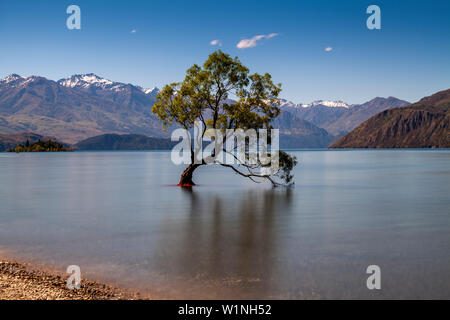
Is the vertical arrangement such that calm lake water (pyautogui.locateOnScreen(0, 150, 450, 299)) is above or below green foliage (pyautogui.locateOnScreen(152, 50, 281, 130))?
below

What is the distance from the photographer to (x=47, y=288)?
488 inches

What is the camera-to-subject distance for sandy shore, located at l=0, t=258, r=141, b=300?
11.5m

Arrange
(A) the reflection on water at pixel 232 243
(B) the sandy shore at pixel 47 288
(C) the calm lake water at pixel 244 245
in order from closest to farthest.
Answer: (B) the sandy shore at pixel 47 288
(C) the calm lake water at pixel 244 245
(A) the reflection on water at pixel 232 243

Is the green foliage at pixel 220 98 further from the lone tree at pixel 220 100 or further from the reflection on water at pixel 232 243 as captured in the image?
the reflection on water at pixel 232 243

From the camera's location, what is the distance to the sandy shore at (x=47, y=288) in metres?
11.5

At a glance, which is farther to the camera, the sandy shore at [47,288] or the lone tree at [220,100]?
the lone tree at [220,100]

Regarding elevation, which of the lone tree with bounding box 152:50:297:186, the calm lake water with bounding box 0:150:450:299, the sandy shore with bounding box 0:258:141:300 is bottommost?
the calm lake water with bounding box 0:150:450:299

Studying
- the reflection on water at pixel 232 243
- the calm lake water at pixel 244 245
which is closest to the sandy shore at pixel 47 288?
the calm lake water at pixel 244 245

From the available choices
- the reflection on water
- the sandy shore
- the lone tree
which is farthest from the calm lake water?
the lone tree

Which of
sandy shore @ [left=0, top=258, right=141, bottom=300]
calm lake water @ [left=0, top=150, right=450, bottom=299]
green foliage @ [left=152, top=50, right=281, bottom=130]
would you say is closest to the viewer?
sandy shore @ [left=0, top=258, right=141, bottom=300]

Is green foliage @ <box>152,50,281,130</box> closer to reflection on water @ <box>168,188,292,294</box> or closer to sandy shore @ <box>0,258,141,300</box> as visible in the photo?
reflection on water @ <box>168,188,292,294</box>

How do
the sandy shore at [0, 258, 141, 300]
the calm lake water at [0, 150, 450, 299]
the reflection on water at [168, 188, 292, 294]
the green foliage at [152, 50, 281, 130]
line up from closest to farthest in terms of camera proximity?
the sandy shore at [0, 258, 141, 300], the calm lake water at [0, 150, 450, 299], the reflection on water at [168, 188, 292, 294], the green foliage at [152, 50, 281, 130]
